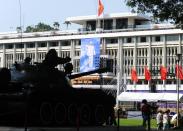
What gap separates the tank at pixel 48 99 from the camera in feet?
55.5

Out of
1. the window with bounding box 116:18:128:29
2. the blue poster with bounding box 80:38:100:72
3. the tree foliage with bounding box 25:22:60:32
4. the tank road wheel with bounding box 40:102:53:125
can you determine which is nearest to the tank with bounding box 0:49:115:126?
the tank road wheel with bounding box 40:102:53:125

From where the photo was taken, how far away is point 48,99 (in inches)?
687

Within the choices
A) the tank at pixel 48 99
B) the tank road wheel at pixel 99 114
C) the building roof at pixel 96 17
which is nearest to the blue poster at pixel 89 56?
the building roof at pixel 96 17

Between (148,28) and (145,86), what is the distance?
1969cm

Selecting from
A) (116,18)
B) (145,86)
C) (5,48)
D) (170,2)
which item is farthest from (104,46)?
(170,2)

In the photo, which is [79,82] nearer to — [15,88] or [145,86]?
[145,86]

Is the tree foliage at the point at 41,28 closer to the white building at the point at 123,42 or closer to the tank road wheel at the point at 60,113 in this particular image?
the white building at the point at 123,42

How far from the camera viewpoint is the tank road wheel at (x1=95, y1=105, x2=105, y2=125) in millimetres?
19625

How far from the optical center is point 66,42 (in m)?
150

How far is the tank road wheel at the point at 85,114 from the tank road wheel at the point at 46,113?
1.64 meters

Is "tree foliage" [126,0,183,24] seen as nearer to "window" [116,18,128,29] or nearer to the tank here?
the tank

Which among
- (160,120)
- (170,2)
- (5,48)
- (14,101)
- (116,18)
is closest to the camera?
(14,101)

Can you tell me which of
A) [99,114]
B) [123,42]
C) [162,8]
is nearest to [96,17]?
[123,42]

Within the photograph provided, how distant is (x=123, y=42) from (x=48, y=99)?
124092 mm
